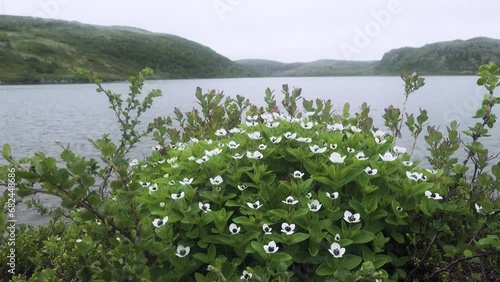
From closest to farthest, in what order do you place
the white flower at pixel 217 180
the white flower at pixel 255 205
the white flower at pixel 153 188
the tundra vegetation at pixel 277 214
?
the tundra vegetation at pixel 277 214
the white flower at pixel 255 205
the white flower at pixel 217 180
the white flower at pixel 153 188

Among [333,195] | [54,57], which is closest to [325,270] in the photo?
[333,195]

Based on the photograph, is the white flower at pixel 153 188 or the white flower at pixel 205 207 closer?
the white flower at pixel 205 207

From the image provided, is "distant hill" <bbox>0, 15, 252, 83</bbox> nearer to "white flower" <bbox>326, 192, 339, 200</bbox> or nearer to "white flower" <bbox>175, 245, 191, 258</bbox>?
"white flower" <bbox>175, 245, 191, 258</bbox>

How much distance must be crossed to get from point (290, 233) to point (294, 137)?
137 cm

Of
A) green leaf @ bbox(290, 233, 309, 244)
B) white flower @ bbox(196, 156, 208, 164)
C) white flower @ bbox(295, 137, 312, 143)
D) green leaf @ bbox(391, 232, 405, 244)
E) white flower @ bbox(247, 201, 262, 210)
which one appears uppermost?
white flower @ bbox(295, 137, 312, 143)

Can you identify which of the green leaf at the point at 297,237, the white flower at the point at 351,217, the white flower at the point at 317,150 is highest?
the white flower at the point at 317,150

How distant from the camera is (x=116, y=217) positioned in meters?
2.84

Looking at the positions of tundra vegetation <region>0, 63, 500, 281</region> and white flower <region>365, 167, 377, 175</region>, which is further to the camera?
white flower <region>365, 167, 377, 175</region>

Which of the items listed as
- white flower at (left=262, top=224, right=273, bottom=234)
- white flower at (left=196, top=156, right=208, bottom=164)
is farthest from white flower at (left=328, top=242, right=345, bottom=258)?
white flower at (left=196, top=156, right=208, bottom=164)

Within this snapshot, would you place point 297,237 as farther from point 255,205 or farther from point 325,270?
point 255,205

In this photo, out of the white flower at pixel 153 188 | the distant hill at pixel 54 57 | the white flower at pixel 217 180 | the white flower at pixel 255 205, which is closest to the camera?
the white flower at pixel 255 205

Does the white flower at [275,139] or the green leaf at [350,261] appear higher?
the white flower at [275,139]

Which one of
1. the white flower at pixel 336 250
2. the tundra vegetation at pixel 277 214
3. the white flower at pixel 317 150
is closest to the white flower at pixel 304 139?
the tundra vegetation at pixel 277 214

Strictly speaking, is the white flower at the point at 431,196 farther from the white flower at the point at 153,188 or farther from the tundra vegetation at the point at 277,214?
the white flower at the point at 153,188
